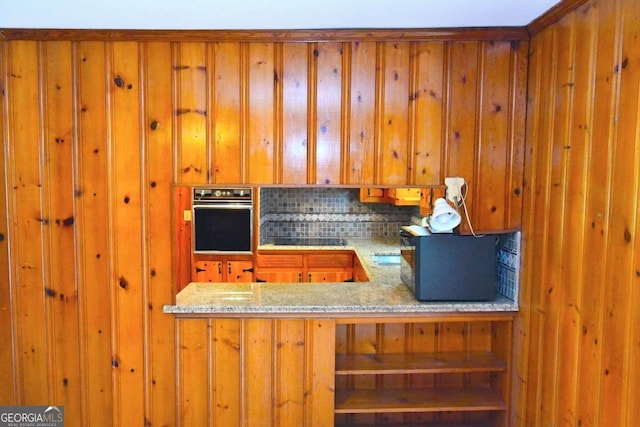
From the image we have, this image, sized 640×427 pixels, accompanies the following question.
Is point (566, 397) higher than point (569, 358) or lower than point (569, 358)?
lower

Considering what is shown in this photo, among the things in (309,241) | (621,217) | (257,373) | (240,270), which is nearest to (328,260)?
(309,241)

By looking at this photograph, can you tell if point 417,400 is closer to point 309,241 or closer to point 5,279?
point 5,279

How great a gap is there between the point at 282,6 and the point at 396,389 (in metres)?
2.20

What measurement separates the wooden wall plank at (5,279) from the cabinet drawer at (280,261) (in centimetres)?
235

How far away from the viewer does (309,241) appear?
190 inches

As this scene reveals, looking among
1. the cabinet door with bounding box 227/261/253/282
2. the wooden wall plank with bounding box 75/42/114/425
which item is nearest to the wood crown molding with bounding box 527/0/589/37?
the wooden wall plank with bounding box 75/42/114/425

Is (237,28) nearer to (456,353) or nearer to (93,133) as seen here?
(93,133)

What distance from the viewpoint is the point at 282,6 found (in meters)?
1.88

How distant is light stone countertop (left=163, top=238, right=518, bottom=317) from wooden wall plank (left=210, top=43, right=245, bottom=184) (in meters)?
0.68

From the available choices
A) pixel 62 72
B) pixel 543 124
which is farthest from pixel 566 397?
pixel 62 72

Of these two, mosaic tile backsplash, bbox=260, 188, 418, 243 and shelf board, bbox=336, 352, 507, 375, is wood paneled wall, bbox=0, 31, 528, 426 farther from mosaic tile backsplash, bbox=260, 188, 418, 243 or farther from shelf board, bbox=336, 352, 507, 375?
mosaic tile backsplash, bbox=260, 188, 418, 243

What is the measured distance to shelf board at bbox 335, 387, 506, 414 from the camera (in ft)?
7.87

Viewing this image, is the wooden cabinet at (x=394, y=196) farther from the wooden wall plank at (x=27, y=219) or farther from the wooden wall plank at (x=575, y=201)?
the wooden wall plank at (x=27, y=219)

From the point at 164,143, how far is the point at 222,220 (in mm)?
2165
